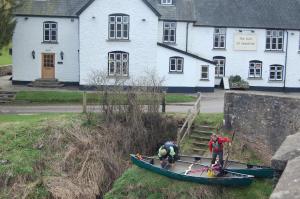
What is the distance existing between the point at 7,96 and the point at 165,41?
1386cm

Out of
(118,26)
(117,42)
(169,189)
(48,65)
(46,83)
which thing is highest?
(118,26)

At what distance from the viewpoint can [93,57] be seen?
126 ft

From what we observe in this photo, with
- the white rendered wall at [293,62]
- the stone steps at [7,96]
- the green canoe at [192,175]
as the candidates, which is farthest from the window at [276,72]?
the green canoe at [192,175]

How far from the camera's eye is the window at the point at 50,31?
4031 cm

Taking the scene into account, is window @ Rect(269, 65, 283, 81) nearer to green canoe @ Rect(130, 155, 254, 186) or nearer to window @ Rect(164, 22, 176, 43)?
window @ Rect(164, 22, 176, 43)

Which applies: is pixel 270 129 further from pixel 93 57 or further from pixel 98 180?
pixel 93 57

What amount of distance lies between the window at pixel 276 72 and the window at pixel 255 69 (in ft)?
3.43

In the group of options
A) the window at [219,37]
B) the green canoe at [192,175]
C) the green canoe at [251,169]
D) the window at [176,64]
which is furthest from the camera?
the window at [219,37]

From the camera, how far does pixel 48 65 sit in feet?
133

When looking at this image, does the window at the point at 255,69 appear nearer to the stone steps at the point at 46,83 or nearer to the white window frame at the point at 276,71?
the white window frame at the point at 276,71

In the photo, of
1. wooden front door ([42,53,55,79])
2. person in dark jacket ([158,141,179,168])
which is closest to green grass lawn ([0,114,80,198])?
person in dark jacket ([158,141,179,168])

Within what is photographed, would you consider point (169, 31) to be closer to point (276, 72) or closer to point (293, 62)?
point (276, 72)

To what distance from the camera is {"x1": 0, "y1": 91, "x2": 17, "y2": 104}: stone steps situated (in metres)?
34.0

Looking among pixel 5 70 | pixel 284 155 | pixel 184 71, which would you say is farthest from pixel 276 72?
pixel 284 155
